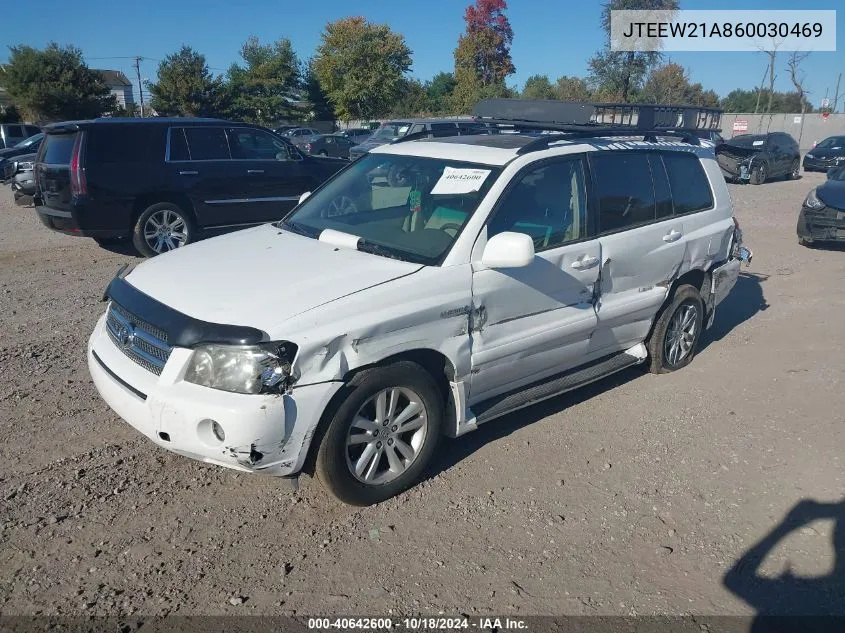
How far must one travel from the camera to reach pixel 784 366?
587 centimetres

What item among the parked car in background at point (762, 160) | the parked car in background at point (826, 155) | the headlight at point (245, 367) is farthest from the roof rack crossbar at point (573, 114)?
the parked car in background at point (826, 155)

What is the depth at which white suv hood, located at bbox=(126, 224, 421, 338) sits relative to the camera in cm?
324

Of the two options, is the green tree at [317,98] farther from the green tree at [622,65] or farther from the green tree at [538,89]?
the green tree at [622,65]

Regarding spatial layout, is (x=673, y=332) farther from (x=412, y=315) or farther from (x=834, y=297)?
(x=834, y=297)

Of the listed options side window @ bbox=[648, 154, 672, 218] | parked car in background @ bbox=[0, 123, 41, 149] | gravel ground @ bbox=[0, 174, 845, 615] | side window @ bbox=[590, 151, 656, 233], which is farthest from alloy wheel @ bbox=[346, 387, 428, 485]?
parked car in background @ bbox=[0, 123, 41, 149]

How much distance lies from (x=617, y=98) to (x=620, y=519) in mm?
34500

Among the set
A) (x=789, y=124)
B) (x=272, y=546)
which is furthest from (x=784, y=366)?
(x=789, y=124)

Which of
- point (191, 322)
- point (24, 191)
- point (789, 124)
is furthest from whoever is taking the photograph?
point (789, 124)

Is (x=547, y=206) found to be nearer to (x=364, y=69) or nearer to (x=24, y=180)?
→ (x=24, y=180)

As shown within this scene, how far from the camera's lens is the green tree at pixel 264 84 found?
157 ft

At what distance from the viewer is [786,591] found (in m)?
3.09

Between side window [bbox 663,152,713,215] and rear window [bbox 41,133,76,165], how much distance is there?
7271mm

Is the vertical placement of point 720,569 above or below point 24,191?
below

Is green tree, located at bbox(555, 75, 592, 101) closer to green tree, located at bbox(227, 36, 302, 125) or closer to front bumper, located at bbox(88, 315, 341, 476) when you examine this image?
green tree, located at bbox(227, 36, 302, 125)
